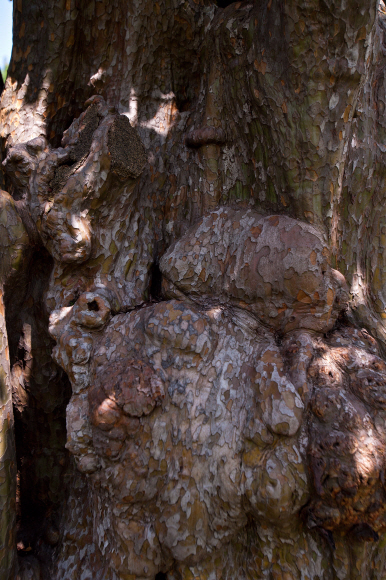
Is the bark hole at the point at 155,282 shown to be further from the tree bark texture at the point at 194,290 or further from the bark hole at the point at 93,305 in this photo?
the bark hole at the point at 93,305

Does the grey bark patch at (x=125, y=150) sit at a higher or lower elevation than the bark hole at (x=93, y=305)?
higher

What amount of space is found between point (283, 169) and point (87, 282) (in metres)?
1.15

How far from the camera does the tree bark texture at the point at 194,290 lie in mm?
1633

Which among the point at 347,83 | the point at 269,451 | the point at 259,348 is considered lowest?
the point at 269,451

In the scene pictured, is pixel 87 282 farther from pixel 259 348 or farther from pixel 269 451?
pixel 269 451

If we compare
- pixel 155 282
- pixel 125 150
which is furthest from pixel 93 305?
pixel 125 150

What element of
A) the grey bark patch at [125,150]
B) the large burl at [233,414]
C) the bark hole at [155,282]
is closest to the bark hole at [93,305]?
the large burl at [233,414]

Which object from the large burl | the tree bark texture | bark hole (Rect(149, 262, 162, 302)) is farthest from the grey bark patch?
the large burl

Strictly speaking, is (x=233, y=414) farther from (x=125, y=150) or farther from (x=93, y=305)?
(x=125, y=150)

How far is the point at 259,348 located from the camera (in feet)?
6.03

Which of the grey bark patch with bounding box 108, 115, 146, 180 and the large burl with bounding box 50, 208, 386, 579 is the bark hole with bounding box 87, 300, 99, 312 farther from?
the grey bark patch with bounding box 108, 115, 146, 180

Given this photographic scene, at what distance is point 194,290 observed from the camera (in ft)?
6.61

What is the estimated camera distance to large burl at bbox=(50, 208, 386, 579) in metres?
1.56

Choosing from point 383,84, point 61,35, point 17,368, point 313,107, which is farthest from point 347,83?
point 17,368
